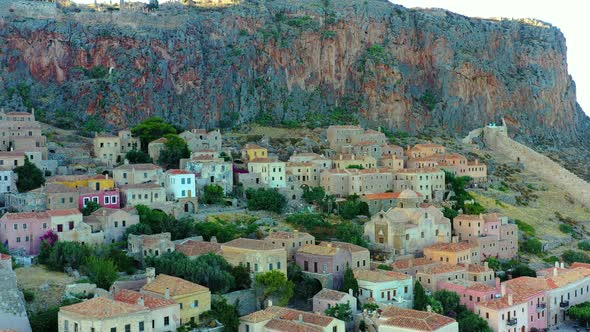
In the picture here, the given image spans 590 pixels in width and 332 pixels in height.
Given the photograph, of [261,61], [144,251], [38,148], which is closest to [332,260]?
[144,251]

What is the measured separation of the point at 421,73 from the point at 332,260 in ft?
208

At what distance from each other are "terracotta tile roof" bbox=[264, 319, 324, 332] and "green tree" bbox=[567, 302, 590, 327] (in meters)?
18.4

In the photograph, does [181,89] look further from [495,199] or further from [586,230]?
[586,230]

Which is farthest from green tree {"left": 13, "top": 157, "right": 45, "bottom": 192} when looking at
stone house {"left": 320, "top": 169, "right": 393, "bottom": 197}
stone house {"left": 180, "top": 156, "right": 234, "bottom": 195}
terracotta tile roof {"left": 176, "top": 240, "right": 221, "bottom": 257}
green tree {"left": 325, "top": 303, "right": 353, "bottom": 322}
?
green tree {"left": 325, "top": 303, "right": 353, "bottom": 322}

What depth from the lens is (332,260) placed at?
1939 inches

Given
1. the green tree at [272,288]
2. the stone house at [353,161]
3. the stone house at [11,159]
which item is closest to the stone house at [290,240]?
the green tree at [272,288]

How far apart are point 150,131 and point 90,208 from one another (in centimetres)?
1874

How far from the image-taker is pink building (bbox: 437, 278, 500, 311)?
1909 inches

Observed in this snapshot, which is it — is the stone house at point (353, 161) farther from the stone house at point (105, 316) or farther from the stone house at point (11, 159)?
the stone house at point (105, 316)

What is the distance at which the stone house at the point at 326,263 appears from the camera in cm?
4925

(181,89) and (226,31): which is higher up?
(226,31)

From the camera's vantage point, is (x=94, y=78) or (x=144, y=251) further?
(x=94, y=78)

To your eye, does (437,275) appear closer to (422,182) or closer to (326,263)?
(326,263)

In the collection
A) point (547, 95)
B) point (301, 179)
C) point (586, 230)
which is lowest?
point (586, 230)
